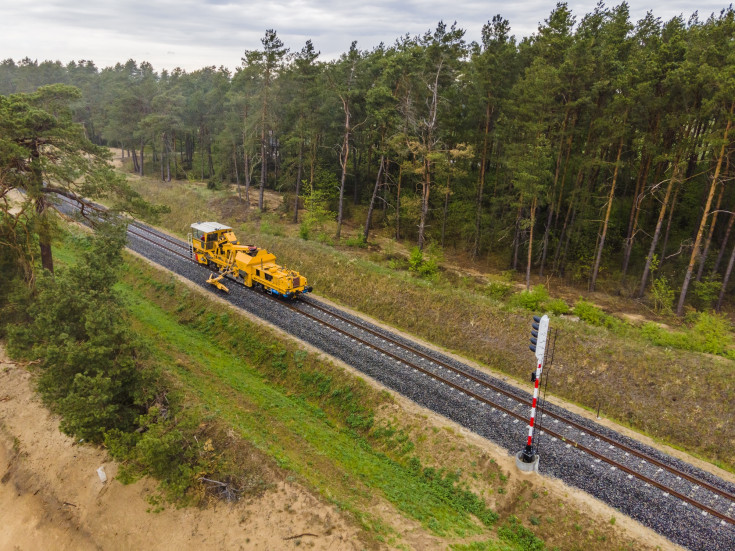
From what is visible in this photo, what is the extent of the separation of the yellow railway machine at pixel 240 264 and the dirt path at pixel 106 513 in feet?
41.4

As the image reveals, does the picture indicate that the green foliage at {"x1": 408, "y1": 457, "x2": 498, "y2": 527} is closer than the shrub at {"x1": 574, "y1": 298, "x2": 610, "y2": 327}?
Yes

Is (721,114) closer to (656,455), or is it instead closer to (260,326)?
(656,455)

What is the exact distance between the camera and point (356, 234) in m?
40.7

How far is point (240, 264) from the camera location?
27.0 meters

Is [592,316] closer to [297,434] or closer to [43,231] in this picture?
[297,434]

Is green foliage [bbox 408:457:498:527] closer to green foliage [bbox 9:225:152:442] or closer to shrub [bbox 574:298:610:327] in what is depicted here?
green foliage [bbox 9:225:152:442]

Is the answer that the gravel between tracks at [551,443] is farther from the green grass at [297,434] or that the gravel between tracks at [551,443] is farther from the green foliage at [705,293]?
the green foliage at [705,293]

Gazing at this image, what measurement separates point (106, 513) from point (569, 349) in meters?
20.1

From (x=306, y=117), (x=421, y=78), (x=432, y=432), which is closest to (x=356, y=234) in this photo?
(x=306, y=117)

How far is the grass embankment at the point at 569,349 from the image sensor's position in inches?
639

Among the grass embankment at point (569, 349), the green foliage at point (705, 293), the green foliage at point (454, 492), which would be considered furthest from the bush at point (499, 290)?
the green foliage at point (454, 492)

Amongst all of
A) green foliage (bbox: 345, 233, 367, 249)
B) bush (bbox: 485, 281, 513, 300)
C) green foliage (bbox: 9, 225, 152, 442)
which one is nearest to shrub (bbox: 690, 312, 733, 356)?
bush (bbox: 485, 281, 513, 300)

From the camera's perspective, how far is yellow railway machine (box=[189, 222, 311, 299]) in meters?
25.0

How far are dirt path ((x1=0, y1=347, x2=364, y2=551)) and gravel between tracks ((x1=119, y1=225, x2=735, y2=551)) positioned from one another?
6.88 metres
